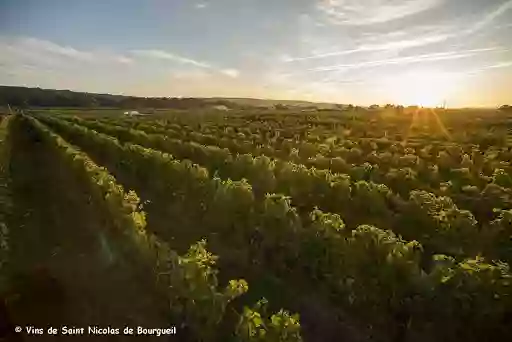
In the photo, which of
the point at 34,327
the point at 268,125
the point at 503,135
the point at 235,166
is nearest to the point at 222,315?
the point at 34,327

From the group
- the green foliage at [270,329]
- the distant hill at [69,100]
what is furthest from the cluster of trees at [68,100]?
the green foliage at [270,329]

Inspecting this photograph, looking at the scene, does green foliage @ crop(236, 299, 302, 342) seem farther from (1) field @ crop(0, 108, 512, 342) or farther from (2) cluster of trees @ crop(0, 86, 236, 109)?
(2) cluster of trees @ crop(0, 86, 236, 109)

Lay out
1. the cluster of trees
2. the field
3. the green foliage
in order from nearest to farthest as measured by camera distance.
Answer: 1. the green foliage
2. the field
3. the cluster of trees

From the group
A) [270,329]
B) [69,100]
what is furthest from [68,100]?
[270,329]

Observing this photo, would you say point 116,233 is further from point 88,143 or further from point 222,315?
point 88,143

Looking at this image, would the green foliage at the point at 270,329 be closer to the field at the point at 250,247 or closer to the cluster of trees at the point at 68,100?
the field at the point at 250,247

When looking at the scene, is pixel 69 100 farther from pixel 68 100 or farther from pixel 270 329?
pixel 270 329

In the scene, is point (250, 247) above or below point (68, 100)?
below

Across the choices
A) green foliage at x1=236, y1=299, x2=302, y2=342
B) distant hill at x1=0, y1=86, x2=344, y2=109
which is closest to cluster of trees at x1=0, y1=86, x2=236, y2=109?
distant hill at x1=0, y1=86, x2=344, y2=109
